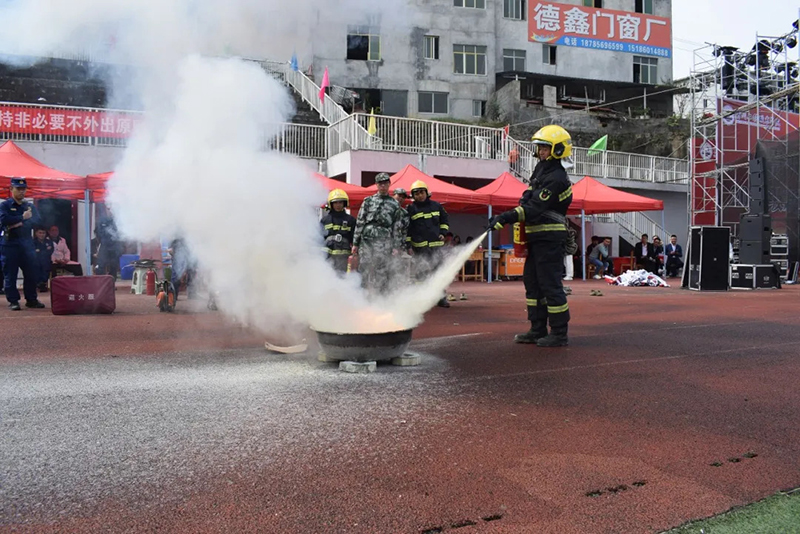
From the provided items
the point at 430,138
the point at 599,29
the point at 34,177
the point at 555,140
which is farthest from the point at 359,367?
the point at 599,29

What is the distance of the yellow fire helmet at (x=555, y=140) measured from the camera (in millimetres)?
6324

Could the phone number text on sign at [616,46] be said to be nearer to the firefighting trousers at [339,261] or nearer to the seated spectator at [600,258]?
the seated spectator at [600,258]

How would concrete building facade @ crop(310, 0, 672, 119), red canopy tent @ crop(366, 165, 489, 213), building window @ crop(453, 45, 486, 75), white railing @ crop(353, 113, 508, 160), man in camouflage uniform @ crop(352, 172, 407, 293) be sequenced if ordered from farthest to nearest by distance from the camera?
building window @ crop(453, 45, 486, 75), concrete building facade @ crop(310, 0, 672, 119), white railing @ crop(353, 113, 508, 160), red canopy tent @ crop(366, 165, 489, 213), man in camouflage uniform @ crop(352, 172, 407, 293)

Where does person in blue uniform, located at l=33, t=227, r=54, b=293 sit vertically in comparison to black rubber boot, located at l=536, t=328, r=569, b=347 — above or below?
above

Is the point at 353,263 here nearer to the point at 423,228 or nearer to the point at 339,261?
the point at 339,261

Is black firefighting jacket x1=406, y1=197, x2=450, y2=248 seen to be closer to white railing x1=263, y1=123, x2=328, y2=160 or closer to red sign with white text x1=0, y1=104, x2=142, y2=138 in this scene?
white railing x1=263, y1=123, x2=328, y2=160

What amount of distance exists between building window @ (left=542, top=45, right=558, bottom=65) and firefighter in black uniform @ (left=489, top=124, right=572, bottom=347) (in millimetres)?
34616

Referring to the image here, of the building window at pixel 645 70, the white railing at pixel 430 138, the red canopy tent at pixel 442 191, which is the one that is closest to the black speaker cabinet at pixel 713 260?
the red canopy tent at pixel 442 191

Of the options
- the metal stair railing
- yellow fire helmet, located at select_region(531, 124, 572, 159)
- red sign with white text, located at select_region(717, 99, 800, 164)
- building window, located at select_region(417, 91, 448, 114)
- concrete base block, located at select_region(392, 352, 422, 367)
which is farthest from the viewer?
building window, located at select_region(417, 91, 448, 114)

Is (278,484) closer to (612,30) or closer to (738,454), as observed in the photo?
(738,454)

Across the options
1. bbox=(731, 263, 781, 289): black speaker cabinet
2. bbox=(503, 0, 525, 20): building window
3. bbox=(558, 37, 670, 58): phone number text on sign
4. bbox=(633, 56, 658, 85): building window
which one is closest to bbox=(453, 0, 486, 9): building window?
bbox=(503, 0, 525, 20): building window

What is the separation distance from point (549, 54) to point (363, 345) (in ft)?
123

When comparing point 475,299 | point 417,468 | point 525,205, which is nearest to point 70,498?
point 417,468

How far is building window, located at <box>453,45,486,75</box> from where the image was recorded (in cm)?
3584
